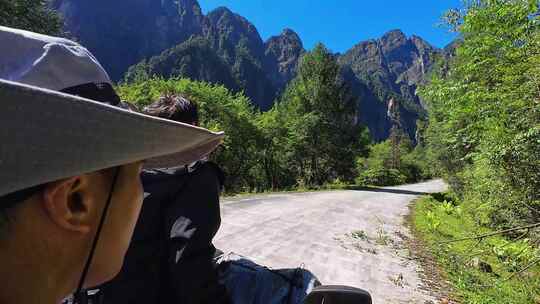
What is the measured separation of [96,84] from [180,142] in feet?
0.62

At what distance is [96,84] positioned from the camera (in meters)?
0.73

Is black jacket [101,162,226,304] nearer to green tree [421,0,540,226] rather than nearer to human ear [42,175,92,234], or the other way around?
human ear [42,175,92,234]

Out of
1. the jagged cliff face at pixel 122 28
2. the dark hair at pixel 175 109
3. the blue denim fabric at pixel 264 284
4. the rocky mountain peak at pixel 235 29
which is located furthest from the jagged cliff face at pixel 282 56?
the blue denim fabric at pixel 264 284

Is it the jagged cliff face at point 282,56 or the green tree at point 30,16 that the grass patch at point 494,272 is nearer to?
the green tree at point 30,16

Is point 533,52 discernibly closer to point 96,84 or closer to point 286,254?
point 286,254

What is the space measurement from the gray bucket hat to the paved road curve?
4036 millimetres

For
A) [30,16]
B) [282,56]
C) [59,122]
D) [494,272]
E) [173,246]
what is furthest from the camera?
[282,56]

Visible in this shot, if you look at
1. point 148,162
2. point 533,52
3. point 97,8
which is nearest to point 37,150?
point 148,162

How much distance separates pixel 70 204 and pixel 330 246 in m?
6.36

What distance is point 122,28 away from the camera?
10338cm

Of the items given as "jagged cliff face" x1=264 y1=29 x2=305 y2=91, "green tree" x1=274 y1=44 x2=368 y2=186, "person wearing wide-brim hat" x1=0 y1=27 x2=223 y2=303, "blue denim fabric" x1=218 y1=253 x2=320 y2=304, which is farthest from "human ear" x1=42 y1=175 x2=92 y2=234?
"jagged cliff face" x1=264 y1=29 x2=305 y2=91

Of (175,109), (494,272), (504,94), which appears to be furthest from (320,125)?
(175,109)

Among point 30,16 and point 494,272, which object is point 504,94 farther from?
point 30,16

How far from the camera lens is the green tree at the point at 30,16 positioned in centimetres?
970
